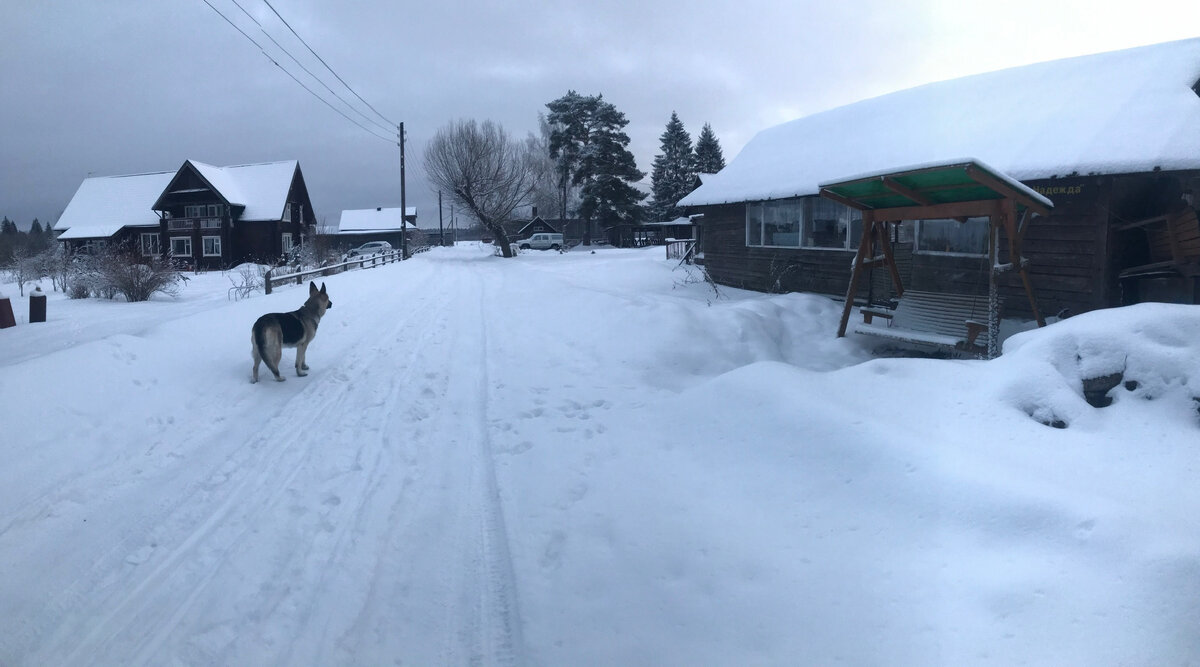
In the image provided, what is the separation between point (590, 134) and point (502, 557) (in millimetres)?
58138

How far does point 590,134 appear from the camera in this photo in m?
59.5

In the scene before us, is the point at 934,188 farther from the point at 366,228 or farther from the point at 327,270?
the point at 366,228

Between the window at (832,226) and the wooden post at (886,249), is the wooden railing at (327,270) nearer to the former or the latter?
the window at (832,226)

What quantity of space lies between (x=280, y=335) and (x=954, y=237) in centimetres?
1158

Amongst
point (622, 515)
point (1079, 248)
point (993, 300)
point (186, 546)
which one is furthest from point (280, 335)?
point (1079, 248)

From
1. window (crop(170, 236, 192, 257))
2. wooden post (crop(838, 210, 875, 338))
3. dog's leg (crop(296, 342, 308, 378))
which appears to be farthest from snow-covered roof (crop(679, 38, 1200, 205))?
window (crop(170, 236, 192, 257))

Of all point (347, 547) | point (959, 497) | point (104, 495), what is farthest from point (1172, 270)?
point (104, 495)

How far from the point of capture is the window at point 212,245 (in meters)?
47.6

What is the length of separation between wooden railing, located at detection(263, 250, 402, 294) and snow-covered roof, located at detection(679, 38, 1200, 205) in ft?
38.8

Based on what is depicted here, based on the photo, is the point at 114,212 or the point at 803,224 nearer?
the point at 803,224

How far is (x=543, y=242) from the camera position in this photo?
204 feet

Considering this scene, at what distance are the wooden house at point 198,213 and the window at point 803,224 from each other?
3735 centimetres

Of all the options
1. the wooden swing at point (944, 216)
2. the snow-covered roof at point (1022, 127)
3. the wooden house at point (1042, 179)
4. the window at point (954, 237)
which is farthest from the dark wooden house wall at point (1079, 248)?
the wooden swing at point (944, 216)

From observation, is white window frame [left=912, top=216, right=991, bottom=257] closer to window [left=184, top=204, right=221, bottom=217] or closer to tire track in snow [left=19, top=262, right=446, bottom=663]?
tire track in snow [left=19, top=262, right=446, bottom=663]
